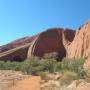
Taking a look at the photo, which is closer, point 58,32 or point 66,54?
point 66,54

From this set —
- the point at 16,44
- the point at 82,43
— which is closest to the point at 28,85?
the point at 82,43

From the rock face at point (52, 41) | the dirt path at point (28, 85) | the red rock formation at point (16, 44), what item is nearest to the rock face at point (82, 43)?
the rock face at point (52, 41)

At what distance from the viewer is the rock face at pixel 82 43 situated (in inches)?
2631

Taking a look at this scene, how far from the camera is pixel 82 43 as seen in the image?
6956 cm

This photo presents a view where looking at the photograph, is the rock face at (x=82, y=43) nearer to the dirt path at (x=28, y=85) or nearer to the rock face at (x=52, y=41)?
the rock face at (x=52, y=41)

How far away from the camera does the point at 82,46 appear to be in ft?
228

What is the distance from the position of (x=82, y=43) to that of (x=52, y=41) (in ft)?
58.2

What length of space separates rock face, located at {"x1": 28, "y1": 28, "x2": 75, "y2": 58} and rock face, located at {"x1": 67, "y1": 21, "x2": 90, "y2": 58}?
26.2 ft

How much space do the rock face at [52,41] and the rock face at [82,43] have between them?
314 inches

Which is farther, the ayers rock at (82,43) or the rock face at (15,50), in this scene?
the rock face at (15,50)

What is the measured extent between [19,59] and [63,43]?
1189 centimetres

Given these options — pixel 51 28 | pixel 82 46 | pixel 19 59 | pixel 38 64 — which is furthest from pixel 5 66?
pixel 51 28

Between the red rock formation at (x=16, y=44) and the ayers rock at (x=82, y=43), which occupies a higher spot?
the red rock formation at (x=16, y=44)

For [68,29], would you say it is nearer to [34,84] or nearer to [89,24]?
[89,24]
